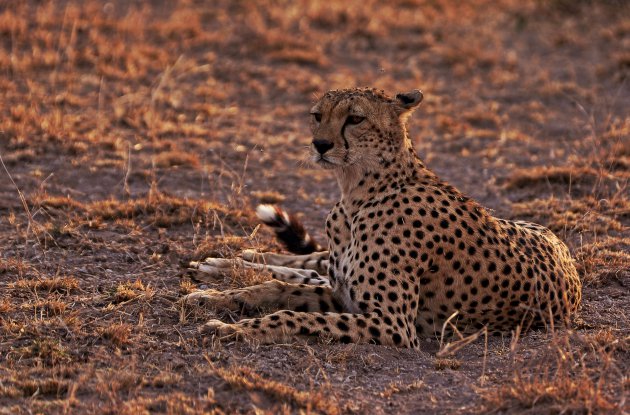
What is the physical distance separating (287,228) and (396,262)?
1.19 metres

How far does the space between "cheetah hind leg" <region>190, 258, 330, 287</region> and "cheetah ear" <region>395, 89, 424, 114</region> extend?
0.96 meters

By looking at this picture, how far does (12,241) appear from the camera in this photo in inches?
214

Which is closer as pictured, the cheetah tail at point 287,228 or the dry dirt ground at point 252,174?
the dry dirt ground at point 252,174

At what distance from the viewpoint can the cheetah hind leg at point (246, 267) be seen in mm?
5129

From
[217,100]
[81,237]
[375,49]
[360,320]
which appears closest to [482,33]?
[375,49]

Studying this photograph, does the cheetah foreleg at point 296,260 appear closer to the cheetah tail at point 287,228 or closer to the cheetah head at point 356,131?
the cheetah tail at point 287,228

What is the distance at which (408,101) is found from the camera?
189 inches

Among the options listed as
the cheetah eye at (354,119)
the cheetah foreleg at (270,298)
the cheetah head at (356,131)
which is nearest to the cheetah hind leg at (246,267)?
the cheetah foreleg at (270,298)

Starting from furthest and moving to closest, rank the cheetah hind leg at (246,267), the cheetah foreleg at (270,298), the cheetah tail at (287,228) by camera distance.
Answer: the cheetah tail at (287,228), the cheetah hind leg at (246,267), the cheetah foreleg at (270,298)

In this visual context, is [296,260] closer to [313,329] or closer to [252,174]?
[313,329]

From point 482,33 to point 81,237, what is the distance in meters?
6.89

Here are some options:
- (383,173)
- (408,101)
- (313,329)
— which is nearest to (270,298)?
(313,329)

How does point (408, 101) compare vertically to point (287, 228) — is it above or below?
above

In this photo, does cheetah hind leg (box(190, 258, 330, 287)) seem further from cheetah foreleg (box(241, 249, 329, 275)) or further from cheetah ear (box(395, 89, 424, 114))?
cheetah ear (box(395, 89, 424, 114))
